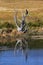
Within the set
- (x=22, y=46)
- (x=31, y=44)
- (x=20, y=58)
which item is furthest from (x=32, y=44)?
(x=20, y=58)

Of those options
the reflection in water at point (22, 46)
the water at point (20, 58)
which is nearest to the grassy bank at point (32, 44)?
the reflection in water at point (22, 46)

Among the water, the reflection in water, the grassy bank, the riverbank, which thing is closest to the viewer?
the water

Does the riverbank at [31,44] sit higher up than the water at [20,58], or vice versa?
the riverbank at [31,44]

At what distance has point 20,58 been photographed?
56.9 feet

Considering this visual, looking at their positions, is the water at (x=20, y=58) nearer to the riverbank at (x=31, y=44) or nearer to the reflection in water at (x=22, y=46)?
the reflection in water at (x=22, y=46)

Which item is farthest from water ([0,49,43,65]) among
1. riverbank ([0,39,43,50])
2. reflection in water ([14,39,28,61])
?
riverbank ([0,39,43,50])

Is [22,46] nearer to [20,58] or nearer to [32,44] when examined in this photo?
[32,44]

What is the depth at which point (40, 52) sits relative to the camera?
60.0ft

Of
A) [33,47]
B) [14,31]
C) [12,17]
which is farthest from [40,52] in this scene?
[12,17]

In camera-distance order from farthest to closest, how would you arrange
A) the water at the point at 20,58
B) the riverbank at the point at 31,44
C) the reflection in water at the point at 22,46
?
1. the riverbank at the point at 31,44
2. the reflection in water at the point at 22,46
3. the water at the point at 20,58

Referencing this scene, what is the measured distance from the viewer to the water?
54.2 ft

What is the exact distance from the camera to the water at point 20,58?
16517 millimetres

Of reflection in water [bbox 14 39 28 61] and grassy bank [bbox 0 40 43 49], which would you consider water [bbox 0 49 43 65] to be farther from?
grassy bank [bbox 0 40 43 49]

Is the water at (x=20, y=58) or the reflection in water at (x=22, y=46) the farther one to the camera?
the reflection in water at (x=22, y=46)
